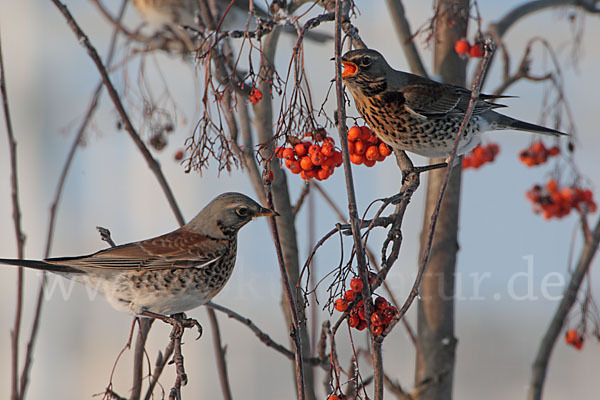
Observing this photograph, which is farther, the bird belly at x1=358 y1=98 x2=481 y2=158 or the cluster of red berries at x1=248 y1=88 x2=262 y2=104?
the bird belly at x1=358 y1=98 x2=481 y2=158

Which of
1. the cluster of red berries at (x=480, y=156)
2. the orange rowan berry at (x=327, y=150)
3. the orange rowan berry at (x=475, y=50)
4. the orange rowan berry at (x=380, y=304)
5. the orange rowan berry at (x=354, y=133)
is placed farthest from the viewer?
the cluster of red berries at (x=480, y=156)

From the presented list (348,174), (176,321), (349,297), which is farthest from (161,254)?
(348,174)

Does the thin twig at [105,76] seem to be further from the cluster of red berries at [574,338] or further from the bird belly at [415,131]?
the cluster of red berries at [574,338]

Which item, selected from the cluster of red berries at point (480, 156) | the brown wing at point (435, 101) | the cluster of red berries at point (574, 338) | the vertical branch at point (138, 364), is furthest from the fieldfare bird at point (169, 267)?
the cluster of red berries at point (574, 338)

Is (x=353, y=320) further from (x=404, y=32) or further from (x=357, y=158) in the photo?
(x=404, y=32)

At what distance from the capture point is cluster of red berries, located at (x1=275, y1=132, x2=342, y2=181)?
1.05 m

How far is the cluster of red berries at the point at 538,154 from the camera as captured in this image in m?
1.90

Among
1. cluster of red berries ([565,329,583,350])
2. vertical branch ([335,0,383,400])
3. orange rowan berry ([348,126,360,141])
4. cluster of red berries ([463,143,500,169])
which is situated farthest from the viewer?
cluster of red berries ([463,143,500,169])

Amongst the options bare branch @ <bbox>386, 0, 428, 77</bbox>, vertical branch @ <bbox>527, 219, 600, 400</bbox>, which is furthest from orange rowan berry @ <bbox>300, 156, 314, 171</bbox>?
vertical branch @ <bbox>527, 219, 600, 400</bbox>

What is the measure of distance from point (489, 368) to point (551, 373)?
0.40 m

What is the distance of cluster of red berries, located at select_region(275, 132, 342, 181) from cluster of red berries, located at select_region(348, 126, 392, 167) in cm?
11

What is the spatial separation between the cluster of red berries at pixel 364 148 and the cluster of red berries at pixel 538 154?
2.86 ft

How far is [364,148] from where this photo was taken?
1191 millimetres

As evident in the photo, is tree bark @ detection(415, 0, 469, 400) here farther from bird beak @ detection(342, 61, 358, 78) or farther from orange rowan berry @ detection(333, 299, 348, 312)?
orange rowan berry @ detection(333, 299, 348, 312)
